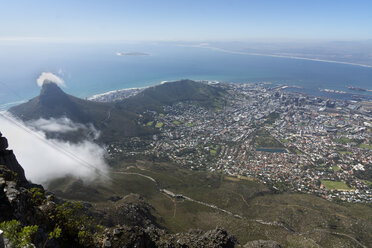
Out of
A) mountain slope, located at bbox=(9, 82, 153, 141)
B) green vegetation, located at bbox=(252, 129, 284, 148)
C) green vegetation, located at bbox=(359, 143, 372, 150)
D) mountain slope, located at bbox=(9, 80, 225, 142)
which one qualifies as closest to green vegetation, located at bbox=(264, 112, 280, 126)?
green vegetation, located at bbox=(252, 129, 284, 148)

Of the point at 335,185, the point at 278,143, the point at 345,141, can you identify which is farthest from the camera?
the point at 345,141

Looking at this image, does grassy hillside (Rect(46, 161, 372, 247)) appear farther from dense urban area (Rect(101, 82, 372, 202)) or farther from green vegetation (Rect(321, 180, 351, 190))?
green vegetation (Rect(321, 180, 351, 190))

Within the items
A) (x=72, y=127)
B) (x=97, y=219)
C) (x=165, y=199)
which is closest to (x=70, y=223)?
(x=97, y=219)

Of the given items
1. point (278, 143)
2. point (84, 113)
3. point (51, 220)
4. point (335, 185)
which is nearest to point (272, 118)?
point (278, 143)

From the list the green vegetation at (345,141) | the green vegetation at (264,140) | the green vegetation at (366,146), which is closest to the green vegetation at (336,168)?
the green vegetation at (264,140)

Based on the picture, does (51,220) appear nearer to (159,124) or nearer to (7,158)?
(7,158)

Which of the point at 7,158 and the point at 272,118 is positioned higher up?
the point at 7,158
